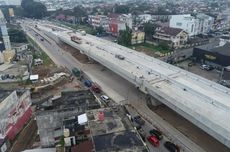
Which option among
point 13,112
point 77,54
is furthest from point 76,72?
point 13,112

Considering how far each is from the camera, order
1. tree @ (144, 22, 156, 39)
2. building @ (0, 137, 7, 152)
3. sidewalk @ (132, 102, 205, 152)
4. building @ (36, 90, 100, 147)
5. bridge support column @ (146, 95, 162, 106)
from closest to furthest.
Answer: building @ (36, 90, 100, 147) < building @ (0, 137, 7, 152) < sidewalk @ (132, 102, 205, 152) < bridge support column @ (146, 95, 162, 106) < tree @ (144, 22, 156, 39)

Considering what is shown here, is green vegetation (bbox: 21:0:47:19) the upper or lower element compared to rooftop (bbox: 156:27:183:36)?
upper

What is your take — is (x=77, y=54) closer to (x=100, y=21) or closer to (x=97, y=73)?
(x=97, y=73)

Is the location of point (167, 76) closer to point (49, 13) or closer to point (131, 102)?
point (131, 102)

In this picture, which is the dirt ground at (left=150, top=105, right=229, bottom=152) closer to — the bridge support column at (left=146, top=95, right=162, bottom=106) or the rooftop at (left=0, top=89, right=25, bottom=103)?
the bridge support column at (left=146, top=95, right=162, bottom=106)

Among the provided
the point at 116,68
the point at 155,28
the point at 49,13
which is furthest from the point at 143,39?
the point at 49,13

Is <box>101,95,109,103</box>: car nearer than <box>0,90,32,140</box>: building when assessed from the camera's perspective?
No

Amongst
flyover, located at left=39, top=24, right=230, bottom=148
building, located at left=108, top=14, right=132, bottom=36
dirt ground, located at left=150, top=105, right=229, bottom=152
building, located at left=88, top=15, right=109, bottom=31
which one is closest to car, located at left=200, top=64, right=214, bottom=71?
flyover, located at left=39, top=24, right=230, bottom=148
